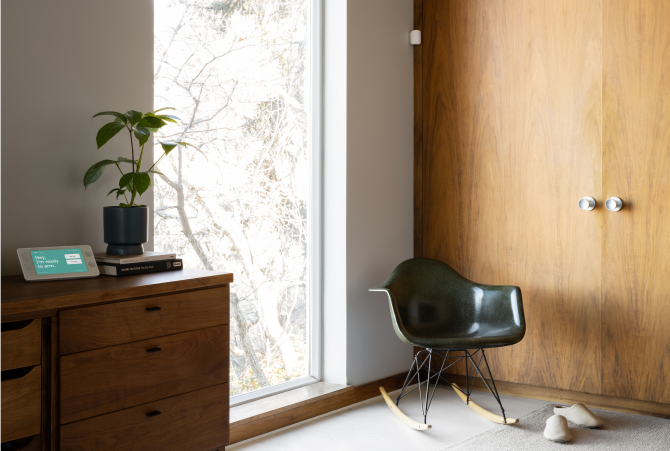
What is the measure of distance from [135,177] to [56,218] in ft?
1.10

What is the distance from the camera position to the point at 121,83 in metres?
2.29

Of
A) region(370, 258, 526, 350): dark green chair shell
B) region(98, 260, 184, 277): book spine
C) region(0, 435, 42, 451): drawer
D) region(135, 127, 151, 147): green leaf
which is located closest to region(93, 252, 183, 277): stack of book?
region(98, 260, 184, 277): book spine

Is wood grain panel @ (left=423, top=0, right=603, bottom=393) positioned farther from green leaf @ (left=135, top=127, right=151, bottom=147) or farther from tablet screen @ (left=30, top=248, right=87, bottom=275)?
tablet screen @ (left=30, top=248, right=87, bottom=275)

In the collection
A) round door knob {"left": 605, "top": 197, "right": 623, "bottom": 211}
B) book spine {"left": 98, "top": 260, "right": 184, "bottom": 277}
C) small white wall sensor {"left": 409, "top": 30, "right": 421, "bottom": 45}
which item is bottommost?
book spine {"left": 98, "top": 260, "right": 184, "bottom": 277}

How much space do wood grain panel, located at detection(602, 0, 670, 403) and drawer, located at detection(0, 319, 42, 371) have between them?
2545 millimetres

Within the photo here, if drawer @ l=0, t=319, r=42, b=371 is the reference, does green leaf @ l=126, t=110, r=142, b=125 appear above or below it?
above

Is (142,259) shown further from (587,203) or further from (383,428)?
(587,203)

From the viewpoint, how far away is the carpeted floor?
2561 mm

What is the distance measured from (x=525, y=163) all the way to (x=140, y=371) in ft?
7.38

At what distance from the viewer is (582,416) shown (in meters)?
2.79

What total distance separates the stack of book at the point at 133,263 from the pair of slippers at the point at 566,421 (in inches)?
67.6

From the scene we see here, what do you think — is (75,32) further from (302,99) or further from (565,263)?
(565,263)

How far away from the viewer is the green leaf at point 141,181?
6.64ft

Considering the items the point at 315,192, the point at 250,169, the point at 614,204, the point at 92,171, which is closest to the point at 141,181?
the point at 92,171
